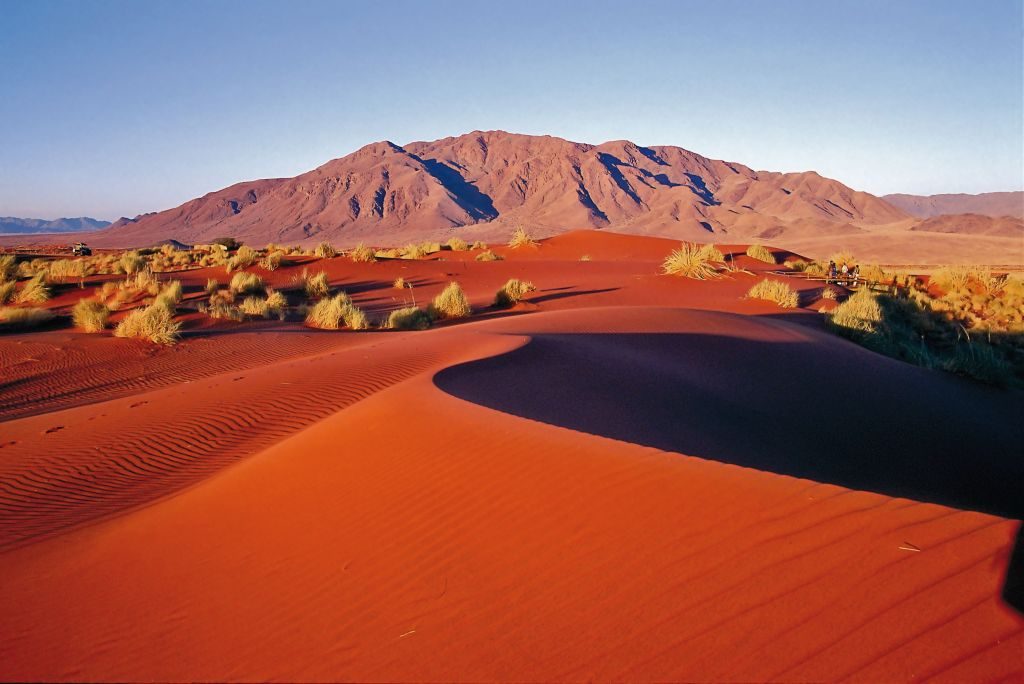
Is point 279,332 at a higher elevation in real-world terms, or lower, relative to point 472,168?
lower

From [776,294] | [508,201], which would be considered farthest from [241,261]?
[508,201]

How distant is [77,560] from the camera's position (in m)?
4.16

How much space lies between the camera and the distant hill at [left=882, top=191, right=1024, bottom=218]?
13800 cm

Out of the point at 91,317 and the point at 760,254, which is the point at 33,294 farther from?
the point at 760,254

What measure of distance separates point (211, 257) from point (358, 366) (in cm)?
2579

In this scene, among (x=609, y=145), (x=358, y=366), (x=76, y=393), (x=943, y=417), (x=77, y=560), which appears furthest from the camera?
(x=609, y=145)

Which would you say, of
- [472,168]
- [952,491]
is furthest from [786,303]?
[472,168]

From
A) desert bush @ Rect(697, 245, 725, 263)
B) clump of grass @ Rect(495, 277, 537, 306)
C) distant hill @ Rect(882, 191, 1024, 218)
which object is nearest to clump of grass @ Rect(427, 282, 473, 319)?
clump of grass @ Rect(495, 277, 537, 306)

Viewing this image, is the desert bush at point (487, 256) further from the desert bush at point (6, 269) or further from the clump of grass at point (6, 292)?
the desert bush at point (6, 269)

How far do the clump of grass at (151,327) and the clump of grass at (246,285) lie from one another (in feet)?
23.7

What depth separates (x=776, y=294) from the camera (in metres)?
17.9

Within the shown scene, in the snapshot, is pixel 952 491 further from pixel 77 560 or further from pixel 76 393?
pixel 76 393

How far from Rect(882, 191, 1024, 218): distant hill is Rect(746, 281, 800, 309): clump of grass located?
14122cm

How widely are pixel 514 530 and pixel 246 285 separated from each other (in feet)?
67.0
